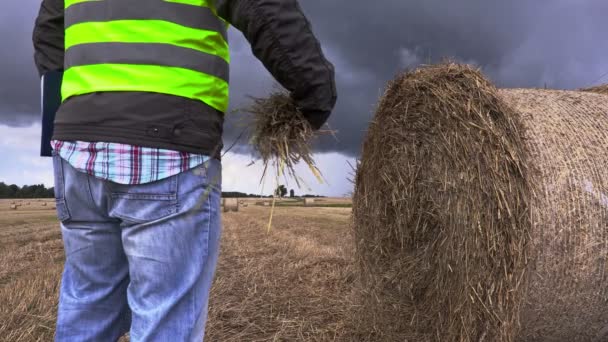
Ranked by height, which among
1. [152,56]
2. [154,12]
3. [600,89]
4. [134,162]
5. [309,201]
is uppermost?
[600,89]

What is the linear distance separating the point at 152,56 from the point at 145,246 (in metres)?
0.63

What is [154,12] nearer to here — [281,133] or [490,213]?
[281,133]

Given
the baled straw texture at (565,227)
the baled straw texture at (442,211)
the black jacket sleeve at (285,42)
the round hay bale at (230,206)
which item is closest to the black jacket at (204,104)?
the black jacket sleeve at (285,42)

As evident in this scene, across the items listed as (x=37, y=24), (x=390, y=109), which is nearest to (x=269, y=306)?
(x=390, y=109)

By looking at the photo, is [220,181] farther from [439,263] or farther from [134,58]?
[439,263]

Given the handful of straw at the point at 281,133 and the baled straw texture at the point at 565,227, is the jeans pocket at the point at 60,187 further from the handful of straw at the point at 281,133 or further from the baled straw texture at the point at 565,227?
the baled straw texture at the point at 565,227

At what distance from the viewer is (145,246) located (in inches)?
67.6

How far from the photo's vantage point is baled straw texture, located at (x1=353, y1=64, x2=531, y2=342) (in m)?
2.86

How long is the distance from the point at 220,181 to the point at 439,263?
80.2 inches

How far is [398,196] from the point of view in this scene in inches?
153

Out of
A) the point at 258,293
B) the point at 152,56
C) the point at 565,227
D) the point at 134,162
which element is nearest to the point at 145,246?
the point at 134,162

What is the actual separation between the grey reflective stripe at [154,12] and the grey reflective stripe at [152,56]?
94mm

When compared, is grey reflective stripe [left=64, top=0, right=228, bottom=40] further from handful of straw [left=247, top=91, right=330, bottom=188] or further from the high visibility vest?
handful of straw [left=247, top=91, right=330, bottom=188]

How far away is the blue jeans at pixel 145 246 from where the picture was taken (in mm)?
1703
